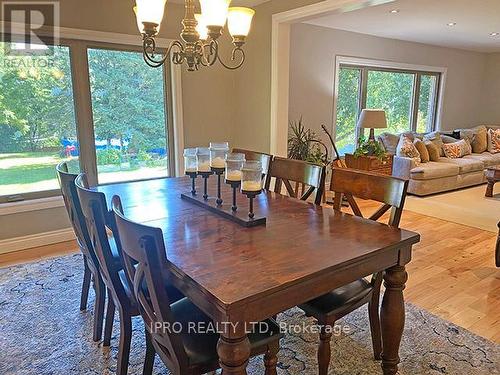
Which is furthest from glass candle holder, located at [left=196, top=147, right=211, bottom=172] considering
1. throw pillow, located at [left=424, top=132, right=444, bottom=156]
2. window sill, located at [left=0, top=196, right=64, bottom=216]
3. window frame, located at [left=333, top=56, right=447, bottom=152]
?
throw pillow, located at [left=424, top=132, right=444, bottom=156]

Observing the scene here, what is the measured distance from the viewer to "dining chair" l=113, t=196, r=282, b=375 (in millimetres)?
1198

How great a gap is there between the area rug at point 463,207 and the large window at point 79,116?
341cm

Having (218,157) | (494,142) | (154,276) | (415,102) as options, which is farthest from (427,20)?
(154,276)

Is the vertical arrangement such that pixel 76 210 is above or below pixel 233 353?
above

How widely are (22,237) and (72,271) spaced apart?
0.88 m

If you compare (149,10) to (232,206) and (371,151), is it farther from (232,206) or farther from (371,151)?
(371,151)

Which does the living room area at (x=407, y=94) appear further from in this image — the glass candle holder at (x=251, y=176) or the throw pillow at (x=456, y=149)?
the glass candle holder at (x=251, y=176)

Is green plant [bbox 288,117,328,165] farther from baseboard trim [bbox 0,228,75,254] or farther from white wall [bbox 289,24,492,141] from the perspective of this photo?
baseboard trim [bbox 0,228,75,254]

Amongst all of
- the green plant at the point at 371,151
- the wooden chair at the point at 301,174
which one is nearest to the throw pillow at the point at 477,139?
the green plant at the point at 371,151

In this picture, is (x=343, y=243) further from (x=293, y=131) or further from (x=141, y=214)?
(x=293, y=131)

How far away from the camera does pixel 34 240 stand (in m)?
3.64

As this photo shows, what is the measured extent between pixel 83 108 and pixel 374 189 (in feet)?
9.78

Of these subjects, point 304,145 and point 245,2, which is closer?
point 245,2

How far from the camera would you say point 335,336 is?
2260 mm
